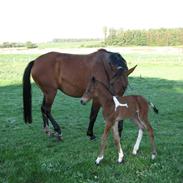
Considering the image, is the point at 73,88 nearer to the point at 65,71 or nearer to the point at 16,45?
the point at 65,71

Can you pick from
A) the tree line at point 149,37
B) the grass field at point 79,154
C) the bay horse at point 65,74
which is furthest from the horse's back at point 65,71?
the tree line at point 149,37

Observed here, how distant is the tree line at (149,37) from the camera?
2931 inches

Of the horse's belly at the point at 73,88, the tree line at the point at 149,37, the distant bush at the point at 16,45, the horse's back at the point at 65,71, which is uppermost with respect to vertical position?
the horse's back at the point at 65,71

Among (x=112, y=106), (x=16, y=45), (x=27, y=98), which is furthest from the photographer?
(x=16, y=45)

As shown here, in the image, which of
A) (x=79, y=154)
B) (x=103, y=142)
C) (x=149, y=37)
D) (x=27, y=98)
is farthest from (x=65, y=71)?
(x=149, y=37)

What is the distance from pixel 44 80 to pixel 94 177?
3.66 metres

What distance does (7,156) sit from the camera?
24.3 feet

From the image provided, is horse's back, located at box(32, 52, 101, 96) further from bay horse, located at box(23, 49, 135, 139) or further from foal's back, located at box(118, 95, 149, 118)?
foal's back, located at box(118, 95, 149, 118)

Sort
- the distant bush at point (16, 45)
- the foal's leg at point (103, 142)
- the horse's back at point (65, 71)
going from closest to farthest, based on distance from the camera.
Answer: the foal's leg at point (103, 142)
the horse's back at point (65, 71)
the distant bush at point (16, 45)

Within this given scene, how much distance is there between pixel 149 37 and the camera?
76938 millimetres

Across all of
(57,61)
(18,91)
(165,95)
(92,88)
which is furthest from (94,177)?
(18,91)

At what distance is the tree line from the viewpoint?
74.4m

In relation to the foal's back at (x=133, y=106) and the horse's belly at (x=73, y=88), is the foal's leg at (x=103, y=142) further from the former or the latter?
the horse's belly at (x=73, y=88)

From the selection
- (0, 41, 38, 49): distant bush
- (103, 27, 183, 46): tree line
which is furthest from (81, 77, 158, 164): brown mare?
(103, 27, 183, 46): tree line
